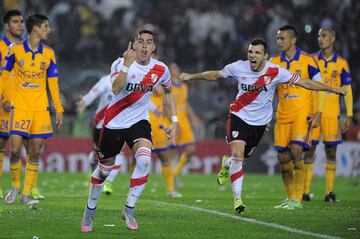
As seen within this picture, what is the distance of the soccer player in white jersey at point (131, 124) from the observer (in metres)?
9.23

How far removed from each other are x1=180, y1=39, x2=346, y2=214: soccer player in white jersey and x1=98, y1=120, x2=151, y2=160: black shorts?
6.51ft

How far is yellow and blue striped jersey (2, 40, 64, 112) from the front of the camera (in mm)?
12266

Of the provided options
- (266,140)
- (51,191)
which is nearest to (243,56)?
(266,140)

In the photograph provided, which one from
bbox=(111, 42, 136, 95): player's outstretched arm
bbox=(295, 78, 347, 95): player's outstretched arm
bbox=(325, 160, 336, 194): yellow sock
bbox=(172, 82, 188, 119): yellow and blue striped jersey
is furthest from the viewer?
bbox=(172, 82, 188, 119): yellow and blue striped jersey

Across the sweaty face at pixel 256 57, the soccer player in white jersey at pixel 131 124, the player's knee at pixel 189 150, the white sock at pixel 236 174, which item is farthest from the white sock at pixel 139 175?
the player's knee at pixel 189 150

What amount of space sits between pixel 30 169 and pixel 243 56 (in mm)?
13095

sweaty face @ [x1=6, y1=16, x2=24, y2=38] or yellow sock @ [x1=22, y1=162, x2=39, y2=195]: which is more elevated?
sweaty face @ [x1=6, y1=16, x2=24, y2=38]

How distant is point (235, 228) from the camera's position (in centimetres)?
956

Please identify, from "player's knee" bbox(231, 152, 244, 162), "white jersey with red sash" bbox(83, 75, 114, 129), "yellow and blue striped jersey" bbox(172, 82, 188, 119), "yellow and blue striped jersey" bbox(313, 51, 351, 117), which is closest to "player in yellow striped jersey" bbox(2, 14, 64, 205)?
"white jersey with red sash" bbox(83, 75, 114, 129)

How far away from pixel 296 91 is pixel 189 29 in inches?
538

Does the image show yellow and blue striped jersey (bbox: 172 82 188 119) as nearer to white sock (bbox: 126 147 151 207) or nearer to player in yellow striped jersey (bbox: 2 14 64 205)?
player in yellow striped jersey (bbox: 2 14 64 205)

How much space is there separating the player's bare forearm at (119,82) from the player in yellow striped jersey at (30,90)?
10.6 feet

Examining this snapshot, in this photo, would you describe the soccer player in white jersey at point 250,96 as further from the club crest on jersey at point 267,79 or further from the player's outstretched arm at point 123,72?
the player's outstretched arm at point 123,72

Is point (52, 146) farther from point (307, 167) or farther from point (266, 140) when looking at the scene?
point (307, 167)
